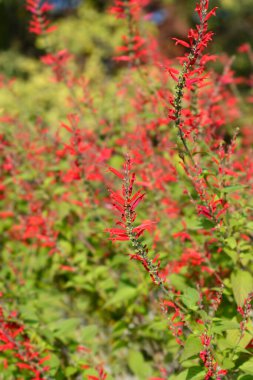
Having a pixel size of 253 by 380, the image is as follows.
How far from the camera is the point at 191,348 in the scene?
A: 1.93 meters

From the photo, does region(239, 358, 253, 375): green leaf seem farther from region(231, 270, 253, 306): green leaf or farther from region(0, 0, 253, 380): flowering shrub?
region(231, 270, 253, 306): green leaf

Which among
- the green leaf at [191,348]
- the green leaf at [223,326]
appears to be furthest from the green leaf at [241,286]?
the green leaf at [191,348]

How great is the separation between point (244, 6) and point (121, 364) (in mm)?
15422

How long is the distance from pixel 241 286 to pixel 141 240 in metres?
0.77

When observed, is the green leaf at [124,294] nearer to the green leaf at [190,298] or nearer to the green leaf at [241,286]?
the green leaf at [241,286]

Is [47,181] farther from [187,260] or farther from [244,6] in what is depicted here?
[244,6]

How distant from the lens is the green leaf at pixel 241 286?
2357 millimetres

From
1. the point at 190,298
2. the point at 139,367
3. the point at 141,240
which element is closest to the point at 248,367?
the point at 190,298

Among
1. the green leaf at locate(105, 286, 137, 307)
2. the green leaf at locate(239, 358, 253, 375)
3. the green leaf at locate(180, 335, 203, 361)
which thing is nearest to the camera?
the green leaf at locate(180, 335, 203, 361)

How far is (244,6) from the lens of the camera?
1644 centimetres

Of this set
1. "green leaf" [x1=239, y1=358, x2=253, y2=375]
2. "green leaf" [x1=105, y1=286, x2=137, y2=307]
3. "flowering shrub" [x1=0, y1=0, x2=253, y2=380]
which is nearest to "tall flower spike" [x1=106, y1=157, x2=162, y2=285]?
"flowering shrub" [x1=0, y1=0, x2=253, y2=380]

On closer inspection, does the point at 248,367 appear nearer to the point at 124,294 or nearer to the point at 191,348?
the point at 191,348

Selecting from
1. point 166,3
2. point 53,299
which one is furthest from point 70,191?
point 166,3

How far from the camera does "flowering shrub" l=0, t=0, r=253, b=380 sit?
2.08 metres
